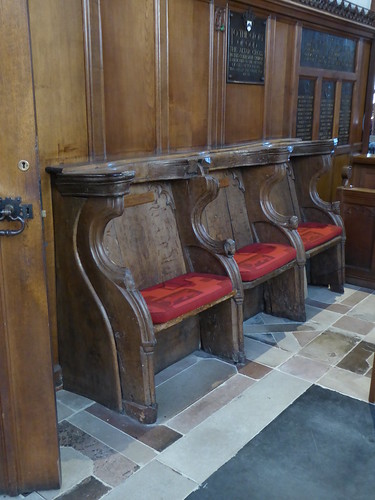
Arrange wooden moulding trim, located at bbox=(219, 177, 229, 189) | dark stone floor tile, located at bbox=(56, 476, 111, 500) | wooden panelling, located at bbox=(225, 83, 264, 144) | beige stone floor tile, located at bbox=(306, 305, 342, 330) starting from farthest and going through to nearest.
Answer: wooden panelling, located at bbox=(225, 83, 264, 144)
beige stone floor tile, located at bbox=(306, 305, 342, 330)
wooden moulding trim, located at bbox=(219, 177, 229, 189)
dark stone floor tile, located at bbox=(56, 476, 111, 500)

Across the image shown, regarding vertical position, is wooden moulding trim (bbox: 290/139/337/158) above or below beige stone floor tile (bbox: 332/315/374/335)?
above

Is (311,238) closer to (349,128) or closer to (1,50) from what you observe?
(349,128)

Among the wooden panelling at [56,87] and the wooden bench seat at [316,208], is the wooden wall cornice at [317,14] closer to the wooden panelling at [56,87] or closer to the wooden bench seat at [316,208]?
the wooden bench seat at [316,208]

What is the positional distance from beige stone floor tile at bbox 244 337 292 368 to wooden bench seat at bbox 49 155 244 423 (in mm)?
120

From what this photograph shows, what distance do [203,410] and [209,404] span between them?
0.06 meters

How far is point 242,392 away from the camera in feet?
9.03

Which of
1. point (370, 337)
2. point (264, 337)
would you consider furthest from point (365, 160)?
point (264, 337)

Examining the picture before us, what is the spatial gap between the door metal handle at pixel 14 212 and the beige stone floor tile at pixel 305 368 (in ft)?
5.95

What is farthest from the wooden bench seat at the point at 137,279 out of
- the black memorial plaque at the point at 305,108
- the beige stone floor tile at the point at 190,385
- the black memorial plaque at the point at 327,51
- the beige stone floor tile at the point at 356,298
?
the black memorial plaque at the point at 327,51

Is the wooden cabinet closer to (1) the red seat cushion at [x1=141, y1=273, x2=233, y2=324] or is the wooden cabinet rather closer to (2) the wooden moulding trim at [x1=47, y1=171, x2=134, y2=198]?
(1) the red seat cushion at [x1=141, y1=273, x2=233, y2=324]

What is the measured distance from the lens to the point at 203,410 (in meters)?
2.59

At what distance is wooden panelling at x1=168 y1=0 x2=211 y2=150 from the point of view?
10.7ft

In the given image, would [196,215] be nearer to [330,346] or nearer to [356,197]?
[330,346]

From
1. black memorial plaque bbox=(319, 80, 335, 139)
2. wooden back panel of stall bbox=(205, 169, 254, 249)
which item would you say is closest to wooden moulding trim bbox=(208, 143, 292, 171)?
wooden back panel of stall bbox=(205, 169, 254, 249)
